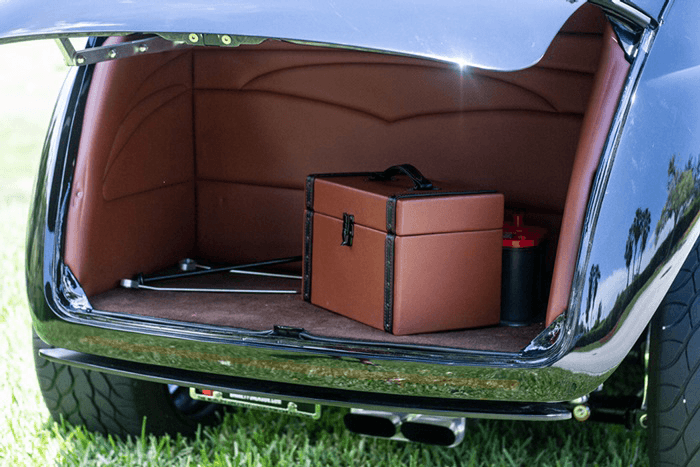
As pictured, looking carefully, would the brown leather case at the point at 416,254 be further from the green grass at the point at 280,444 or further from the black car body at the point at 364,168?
the green grass at the point at 280,444

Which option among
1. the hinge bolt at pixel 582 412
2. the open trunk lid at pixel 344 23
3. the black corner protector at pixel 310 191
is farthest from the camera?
the black corner protector at pixel 310 191

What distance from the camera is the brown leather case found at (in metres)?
2.09

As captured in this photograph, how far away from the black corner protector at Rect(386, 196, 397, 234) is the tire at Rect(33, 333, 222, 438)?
923 millimetres

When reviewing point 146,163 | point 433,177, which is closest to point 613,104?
point 433,177

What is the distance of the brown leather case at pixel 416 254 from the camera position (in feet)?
6.84

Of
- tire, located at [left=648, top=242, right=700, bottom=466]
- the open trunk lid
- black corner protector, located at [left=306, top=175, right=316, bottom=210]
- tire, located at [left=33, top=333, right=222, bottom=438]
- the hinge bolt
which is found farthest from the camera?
tire, located at [left=33, top=333, right=222, bottom=438]

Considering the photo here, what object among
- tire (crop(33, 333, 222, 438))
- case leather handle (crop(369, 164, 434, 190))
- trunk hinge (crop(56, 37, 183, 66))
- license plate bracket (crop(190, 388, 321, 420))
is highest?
trunk hinge (crop(56, 37, 183, 66))

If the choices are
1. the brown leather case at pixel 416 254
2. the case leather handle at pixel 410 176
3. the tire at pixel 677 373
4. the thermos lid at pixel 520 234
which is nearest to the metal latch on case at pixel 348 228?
the brown leather case at pixel 416 254

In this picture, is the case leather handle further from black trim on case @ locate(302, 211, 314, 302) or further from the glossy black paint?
the glossy black paint

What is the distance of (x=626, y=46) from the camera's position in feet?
5.87

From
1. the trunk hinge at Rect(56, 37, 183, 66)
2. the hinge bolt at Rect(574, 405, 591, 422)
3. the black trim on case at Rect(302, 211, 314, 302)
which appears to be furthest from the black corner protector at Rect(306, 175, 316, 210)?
the hinge bolt at Rect(574, 405, 591, 422)

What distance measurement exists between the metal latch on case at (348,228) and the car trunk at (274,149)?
20 centimetres

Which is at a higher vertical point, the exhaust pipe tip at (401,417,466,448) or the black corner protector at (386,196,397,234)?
the black corner protector at (386,196,397,234)

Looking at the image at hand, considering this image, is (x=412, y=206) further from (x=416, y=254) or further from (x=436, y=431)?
(x=436, y=431)
